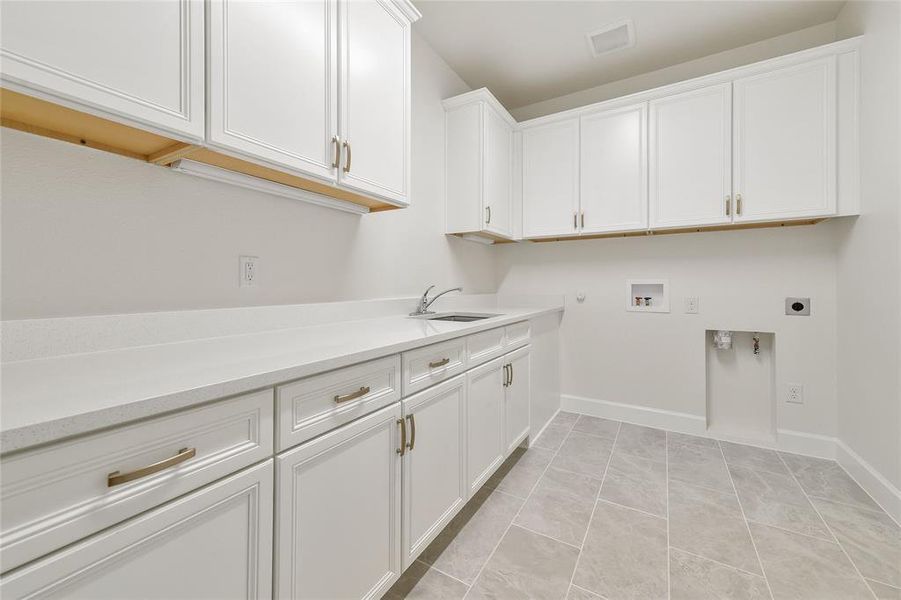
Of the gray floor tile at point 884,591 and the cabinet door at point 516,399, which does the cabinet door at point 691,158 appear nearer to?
the cabinet door at point 516,399

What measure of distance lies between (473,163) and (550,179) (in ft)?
2.36

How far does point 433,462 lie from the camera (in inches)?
54.2

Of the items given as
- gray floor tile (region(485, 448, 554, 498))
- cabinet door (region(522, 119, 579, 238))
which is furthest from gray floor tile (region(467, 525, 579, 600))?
cabinet door (region(522, 119, 579, 238))

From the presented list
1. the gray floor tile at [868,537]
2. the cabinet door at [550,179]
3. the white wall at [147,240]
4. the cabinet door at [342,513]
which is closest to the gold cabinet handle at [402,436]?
the cabinet door at [342,513]

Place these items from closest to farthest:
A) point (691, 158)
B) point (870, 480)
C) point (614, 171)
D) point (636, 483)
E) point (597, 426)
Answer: point (870, 480)
point (636, 483)
point (691, 158)
point (614, 171)
point (597, 426)

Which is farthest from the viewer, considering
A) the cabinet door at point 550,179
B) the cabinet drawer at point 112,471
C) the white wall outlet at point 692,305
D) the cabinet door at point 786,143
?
the cabinet door at point 550,179

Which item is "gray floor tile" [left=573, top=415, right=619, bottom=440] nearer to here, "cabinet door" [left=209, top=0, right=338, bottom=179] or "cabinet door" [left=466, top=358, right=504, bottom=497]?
"cabinet door" [left=466, top=358, right=504, bottom=497]

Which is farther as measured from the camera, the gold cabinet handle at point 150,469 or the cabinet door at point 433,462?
the cabinet door at point 433,462

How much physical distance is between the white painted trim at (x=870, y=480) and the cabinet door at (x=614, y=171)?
175 centimetres

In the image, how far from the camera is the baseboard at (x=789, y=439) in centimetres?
177

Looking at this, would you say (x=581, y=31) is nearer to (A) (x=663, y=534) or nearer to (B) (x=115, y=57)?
(B) (x=115, y=57)

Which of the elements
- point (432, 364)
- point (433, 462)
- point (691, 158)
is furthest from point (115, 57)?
point (691, 158)

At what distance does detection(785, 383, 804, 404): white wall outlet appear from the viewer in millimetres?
2387

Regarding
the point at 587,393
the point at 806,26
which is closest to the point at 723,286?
the point at 587,393
